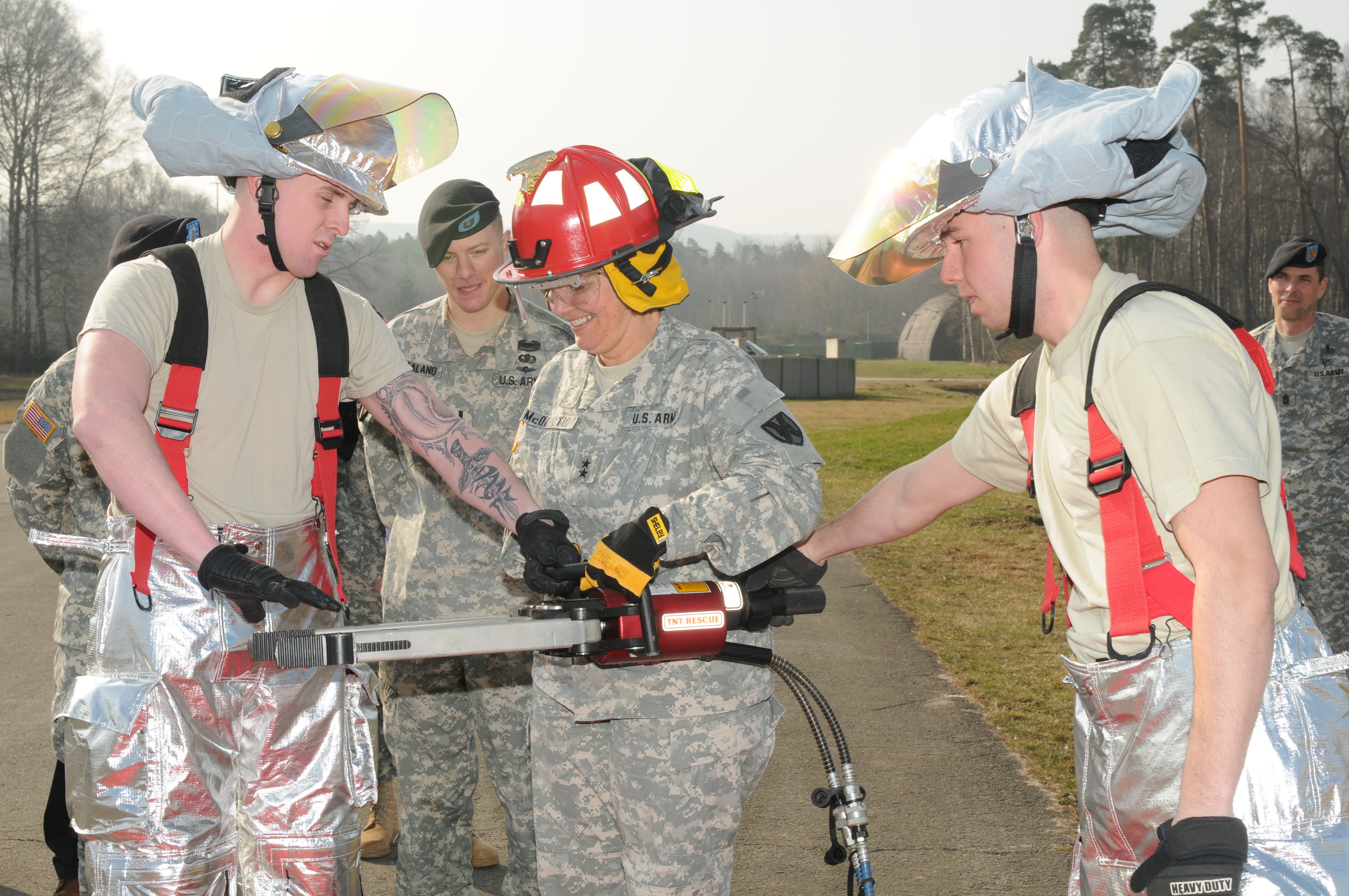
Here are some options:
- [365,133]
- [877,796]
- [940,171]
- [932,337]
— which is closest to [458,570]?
[365,133]

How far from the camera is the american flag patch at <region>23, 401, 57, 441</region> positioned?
3816 mm

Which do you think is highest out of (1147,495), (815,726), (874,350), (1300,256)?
(874,350)

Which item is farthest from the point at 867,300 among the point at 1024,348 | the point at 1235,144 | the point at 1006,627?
the point at 1006,627

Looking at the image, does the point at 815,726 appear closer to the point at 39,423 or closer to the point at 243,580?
the point at 243,580

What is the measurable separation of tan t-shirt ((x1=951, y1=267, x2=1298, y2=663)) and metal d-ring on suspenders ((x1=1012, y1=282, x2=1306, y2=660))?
0.06ft

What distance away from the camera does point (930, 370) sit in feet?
185

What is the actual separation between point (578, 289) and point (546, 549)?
698mm

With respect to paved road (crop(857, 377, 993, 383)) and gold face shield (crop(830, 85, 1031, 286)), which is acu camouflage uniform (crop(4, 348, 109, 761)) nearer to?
gold face shield (crop(830, 85, 1031, 286))

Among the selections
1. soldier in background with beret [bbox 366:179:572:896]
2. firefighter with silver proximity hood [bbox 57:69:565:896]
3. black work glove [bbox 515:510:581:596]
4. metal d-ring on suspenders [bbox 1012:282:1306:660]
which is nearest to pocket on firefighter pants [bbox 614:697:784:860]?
black work glove [bbox 515:510:581:596]

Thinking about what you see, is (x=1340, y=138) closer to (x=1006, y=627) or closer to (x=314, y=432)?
(x=1006, y=627)

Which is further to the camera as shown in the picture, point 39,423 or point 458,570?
point 458,570

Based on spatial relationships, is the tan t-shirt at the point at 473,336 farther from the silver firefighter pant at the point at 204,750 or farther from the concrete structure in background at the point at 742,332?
the concrete structure in background at the point at 742,332

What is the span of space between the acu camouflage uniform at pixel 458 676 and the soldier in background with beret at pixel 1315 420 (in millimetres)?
4947

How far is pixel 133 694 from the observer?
249 centimetres
